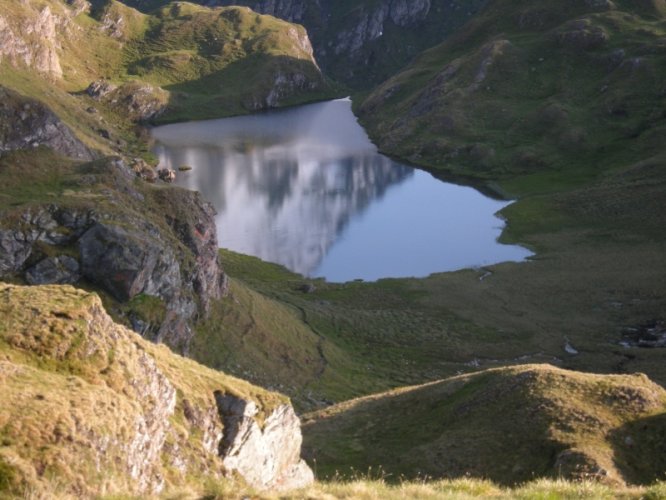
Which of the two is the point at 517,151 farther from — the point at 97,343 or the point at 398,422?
the point at 97,343

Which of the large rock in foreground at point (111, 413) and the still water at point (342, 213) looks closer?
the large rock in foreground at point (111, 413)

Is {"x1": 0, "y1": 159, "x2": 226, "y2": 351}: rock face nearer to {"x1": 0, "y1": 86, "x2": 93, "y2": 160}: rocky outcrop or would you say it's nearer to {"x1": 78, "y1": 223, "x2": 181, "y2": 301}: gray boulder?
{"x1": 78, "y1": 223, "x2": 181, "y2": 301}: gray boulder

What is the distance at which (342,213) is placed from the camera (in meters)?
141

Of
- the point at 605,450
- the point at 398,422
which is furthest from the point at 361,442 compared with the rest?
the point at 605,450

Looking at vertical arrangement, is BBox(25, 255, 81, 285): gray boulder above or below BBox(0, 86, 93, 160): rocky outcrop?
below

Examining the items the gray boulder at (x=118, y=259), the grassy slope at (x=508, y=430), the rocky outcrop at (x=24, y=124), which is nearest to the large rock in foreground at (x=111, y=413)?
the grassy slope at (x=508, y=430)

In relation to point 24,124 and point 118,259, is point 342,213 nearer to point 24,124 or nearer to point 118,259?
point 24,124

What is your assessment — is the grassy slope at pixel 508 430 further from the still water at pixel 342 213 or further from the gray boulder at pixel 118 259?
the still water at pixel 342 213

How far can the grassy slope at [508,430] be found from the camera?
32.8 meters

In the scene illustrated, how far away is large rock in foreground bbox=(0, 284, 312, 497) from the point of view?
52.3ft

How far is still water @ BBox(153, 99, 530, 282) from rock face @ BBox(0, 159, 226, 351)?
46350 mm

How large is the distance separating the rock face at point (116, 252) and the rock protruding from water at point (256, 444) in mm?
25081

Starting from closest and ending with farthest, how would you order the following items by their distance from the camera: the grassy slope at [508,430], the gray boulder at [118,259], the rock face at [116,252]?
the grassy slope at [508,430] < the rock face at [116,252] < the gray boulder at [118,259]

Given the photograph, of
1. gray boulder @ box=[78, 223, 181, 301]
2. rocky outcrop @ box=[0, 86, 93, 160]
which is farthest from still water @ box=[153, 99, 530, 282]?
gray boulder @ box=[78, 223, 181, 301]
